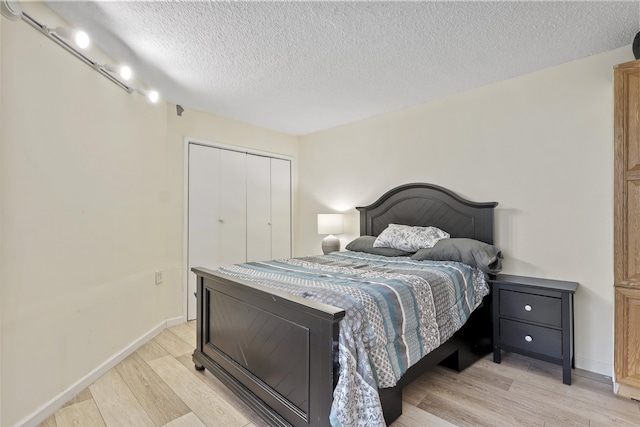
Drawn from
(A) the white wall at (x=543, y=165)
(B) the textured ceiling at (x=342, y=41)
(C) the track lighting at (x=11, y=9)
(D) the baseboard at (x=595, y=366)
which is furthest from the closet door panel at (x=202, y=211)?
(D) the baseboard at (x=595, y=366)

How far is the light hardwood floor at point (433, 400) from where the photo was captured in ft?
5.49

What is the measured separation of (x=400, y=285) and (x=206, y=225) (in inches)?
101

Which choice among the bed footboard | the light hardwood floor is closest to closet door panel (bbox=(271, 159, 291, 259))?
the bed footboard

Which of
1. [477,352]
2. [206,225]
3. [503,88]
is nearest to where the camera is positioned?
[477,352]

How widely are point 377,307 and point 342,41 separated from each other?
173 centimetres

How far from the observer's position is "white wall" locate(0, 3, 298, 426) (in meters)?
1.57

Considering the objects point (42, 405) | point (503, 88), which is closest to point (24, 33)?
point (42, 405)

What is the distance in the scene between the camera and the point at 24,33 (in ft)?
5.33

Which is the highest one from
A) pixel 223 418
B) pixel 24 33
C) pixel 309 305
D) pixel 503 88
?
pixel 503 88

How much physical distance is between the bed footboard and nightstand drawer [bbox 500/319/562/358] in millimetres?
1661

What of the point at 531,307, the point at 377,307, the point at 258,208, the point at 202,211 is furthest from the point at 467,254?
the point at 202,211

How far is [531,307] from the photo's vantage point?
2.18 m

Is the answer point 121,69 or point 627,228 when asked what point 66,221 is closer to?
point 121,69

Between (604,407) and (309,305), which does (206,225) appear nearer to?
(309,305)
